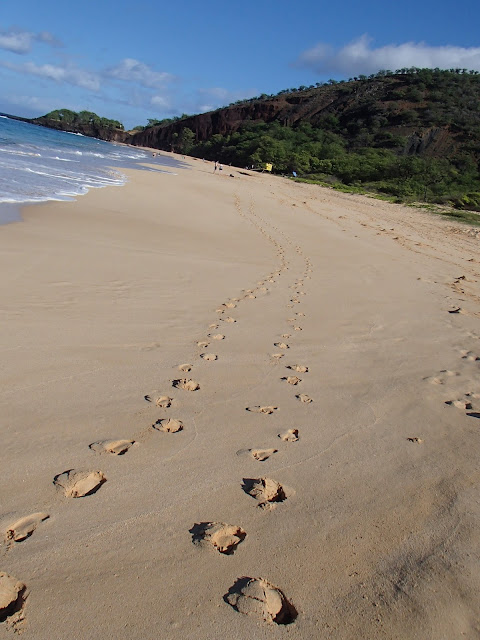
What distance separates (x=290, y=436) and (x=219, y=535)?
997 millimetres

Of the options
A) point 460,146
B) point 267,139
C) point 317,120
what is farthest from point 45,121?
point 460,146

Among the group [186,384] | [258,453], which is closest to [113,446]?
[258,453]

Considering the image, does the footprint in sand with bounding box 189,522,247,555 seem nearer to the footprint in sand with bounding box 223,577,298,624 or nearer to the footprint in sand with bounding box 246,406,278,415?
the footprint in sand with bounding box 223,577,298,624

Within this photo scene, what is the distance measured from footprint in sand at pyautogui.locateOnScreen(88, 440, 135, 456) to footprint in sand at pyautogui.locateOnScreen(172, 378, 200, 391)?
30.8 inches

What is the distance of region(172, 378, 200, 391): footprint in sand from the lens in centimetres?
341

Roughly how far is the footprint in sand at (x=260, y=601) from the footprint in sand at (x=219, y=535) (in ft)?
0.61

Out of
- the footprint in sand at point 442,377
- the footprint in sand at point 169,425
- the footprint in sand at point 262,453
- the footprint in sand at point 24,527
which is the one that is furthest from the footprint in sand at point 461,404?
the footprint in sand at point 24,527

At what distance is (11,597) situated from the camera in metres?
1.65

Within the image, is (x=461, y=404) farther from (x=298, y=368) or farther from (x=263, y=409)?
(x=263, y=409)

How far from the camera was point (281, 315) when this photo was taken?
549 centimetres

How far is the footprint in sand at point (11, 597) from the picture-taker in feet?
5.18

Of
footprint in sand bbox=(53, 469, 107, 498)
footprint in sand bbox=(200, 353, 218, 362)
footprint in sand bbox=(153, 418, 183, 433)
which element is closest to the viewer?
footprint in sand bbox=(53, 469, 107, 498)

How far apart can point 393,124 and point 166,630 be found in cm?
7019

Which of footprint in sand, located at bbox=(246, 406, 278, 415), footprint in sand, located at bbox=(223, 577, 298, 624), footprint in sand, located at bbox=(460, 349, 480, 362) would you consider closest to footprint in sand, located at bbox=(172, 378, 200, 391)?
footprint in sand, located at bbox=(246, 406, 278, 415)
